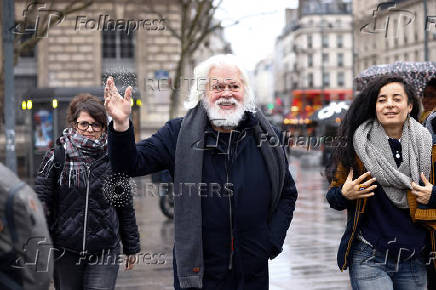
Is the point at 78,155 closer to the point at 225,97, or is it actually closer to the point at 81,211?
the point at 81,211

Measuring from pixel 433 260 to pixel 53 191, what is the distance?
239 centimetres

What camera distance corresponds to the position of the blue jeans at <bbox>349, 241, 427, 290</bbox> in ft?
14.0

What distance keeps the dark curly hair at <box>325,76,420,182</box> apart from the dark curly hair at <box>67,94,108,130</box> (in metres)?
1.56

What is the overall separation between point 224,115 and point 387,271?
1.26 m

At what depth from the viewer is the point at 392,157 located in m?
4.40

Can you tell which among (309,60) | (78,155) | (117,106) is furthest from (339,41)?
(117,106)

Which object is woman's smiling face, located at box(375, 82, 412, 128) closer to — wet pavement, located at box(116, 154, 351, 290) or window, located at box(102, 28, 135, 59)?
wet pavement, located at box(116, 154, 351, 290)

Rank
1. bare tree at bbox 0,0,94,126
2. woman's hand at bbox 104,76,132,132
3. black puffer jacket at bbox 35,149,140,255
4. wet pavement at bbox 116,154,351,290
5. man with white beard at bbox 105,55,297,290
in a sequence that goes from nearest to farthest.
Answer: woman's hand at bbox 104,76,132,132
man with white beard at bbox 105,55,297,290
black puffer jacket at bbox 35,149,140,255
wet pavement at bbox 116,154,351,290
bare tree at bbox 0,0,94,126

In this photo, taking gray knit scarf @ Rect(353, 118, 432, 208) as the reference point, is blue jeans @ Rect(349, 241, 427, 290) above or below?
below

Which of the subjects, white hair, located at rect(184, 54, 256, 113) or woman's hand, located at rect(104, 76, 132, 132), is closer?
woman's hand, located at rect(104, 76, 132, 132)

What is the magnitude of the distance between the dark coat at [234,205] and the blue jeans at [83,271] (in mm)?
994

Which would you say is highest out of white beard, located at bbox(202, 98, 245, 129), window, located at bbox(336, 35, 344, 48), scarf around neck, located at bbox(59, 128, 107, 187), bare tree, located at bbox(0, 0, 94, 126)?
window, located at bbox(336, 35, 344, 48)

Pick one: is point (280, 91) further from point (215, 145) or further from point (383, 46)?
point (215, 145)

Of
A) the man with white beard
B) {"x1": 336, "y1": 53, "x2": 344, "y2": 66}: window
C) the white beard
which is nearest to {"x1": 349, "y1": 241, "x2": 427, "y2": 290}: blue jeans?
the man with white beard
